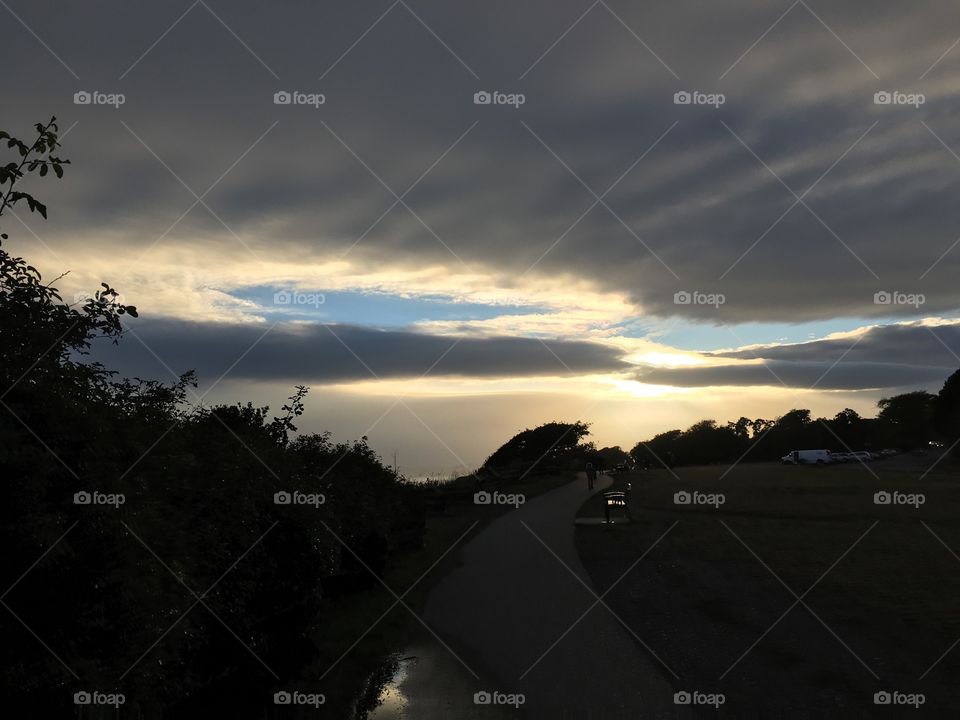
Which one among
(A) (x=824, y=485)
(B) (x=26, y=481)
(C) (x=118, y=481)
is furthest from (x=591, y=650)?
(A) (x=824, y=485)

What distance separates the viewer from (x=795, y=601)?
1486cm

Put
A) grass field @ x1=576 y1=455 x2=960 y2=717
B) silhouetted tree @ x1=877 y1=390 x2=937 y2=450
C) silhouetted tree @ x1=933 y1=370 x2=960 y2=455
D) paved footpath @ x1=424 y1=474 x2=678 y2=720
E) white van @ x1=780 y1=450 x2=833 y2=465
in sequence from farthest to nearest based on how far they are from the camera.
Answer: silhouetted tree @ x1=877 y1=390 x2=937 y2=450 → silhouetted tree @ x1=933 y1=370 x2=960 y2=455 → white van @ x1=780 y1=450 x2=833 y2=465 → grass field @ x1=576 y1=455 x2=960 y2=717 → paved footpath @ x1=424 y1=474 x2=678 y2=720

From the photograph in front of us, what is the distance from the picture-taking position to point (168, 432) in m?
7.09

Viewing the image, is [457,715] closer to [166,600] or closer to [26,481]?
[166,600]

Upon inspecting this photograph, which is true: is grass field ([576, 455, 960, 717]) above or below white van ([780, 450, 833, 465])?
below

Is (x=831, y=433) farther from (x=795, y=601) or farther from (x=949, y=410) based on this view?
(x=795, y=601)

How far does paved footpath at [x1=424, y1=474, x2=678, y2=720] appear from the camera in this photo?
9.09 metres

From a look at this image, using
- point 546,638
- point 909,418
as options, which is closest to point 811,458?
point 909,418

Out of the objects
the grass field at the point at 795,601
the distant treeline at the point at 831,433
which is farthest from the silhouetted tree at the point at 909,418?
the grass field at the point at 795,601

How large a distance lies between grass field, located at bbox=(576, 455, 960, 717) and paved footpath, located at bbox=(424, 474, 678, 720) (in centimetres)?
44

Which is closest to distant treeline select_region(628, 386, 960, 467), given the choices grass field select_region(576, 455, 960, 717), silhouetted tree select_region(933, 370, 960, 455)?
silhouetted tree select_region(933, 370, 960, 455)

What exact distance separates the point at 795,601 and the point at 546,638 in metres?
5.18

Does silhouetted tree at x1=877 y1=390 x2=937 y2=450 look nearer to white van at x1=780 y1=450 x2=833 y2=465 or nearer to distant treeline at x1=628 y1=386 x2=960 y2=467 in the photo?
distant treeline at x1=628 y1=386 x2=960 y2=467

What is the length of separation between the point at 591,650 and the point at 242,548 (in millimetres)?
4864
